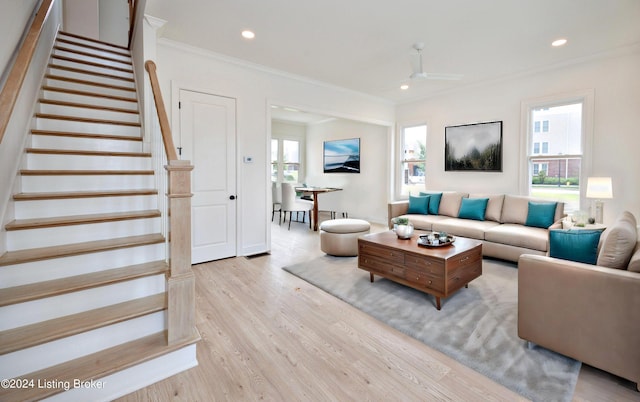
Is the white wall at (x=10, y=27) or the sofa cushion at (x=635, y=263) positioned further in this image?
the white wall at (x=10, y=27)

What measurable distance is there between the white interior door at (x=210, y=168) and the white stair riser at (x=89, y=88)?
75 centimetres

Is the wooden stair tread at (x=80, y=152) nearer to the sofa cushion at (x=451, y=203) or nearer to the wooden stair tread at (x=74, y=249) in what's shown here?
the wooden stair tread at (x=74, y=249)

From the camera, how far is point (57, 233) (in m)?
2.13

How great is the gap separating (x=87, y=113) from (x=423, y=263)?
378cm

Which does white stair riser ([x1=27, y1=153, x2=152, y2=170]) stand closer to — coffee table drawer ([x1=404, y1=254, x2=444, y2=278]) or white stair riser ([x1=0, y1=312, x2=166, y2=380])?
white stair riser ([x1=0, y1=312, x2=166, y2=380])

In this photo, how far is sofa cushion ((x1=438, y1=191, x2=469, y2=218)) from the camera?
5.07m

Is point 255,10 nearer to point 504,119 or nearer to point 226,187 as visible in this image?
point 226,187

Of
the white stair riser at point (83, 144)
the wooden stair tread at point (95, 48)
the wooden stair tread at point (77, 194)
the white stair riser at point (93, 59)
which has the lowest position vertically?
the wooden stair tread at point (77, 194)

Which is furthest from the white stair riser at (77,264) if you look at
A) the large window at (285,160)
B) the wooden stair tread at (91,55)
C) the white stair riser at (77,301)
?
the large window at (285,160)

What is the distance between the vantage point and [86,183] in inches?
102

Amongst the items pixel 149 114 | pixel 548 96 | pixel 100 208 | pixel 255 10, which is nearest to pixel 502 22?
pixel 548 96

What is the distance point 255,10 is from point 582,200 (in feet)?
15.7

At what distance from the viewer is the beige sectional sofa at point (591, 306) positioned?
1672 millimetres

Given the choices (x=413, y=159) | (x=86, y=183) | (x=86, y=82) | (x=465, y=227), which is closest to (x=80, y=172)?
(x=86, y=183)
